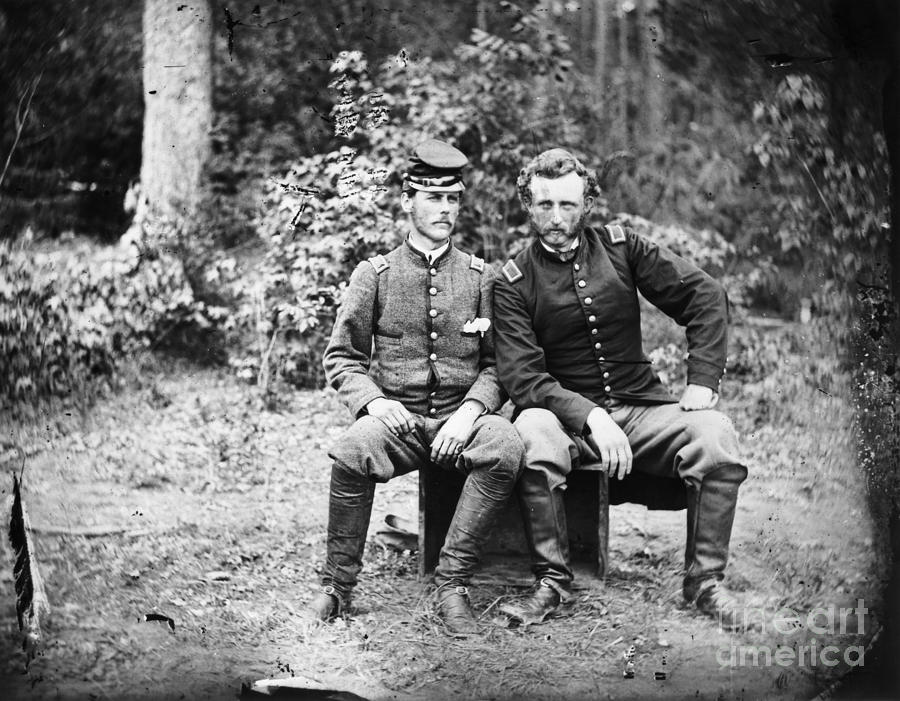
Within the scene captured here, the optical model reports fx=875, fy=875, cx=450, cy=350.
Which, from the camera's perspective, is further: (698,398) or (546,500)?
(698,398)

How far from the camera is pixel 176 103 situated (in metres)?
4.64

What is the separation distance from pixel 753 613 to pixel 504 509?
0.97m

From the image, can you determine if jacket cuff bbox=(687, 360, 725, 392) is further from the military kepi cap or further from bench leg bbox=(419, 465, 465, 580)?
the military kepi cap

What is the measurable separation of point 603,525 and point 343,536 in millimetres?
979

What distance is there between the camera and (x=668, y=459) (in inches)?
130

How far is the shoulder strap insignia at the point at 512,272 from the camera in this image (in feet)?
11.5

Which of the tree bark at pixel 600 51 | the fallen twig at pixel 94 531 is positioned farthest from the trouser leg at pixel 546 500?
the tree bark at pixel 600 51

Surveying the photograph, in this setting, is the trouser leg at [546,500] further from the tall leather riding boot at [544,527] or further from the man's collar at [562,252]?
the man's collar at [562,252]

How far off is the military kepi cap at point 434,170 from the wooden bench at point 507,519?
1096 mm

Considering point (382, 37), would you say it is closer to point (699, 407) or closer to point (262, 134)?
point (262, 134)

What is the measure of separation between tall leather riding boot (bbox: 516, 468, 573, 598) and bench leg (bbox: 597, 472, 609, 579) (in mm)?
166

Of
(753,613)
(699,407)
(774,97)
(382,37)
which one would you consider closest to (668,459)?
(699,407)

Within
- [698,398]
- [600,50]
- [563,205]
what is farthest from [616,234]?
[600,50]

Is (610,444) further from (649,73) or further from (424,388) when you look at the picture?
(649,73)
